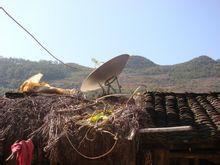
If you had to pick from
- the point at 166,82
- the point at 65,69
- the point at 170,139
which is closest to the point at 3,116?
the point at 170,139

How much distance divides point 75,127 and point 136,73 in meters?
31.1

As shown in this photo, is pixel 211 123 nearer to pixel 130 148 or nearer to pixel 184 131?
pixel 184 131

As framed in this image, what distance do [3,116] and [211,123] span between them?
430cm

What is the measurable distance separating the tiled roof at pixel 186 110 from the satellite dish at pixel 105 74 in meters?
1.15

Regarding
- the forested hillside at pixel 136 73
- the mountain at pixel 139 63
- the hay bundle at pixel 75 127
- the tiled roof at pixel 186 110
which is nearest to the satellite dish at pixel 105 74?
the hay bundle at pixel 75 127

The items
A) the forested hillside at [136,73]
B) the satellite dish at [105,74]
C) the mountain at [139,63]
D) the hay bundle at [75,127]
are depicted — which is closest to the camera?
the hay bundle at [75,127]

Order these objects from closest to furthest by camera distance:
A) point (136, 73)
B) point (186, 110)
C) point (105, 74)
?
point (186, 110) → point (105, 74) → point (136, 73)

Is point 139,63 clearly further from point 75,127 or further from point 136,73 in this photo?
point 75,127

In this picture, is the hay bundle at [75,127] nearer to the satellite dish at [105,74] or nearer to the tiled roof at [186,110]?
the tiled roof at [186,110]

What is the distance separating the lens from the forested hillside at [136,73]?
110 ft

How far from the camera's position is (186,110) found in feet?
28.1

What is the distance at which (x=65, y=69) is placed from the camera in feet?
143

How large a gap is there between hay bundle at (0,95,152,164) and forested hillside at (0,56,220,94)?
2291 cm

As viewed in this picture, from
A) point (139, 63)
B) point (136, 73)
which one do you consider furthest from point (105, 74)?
point (139, 63)
